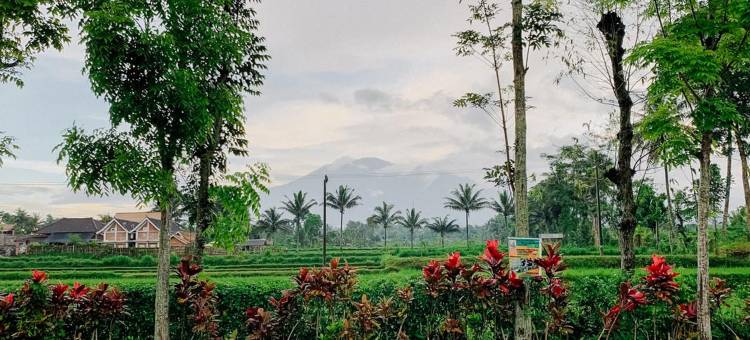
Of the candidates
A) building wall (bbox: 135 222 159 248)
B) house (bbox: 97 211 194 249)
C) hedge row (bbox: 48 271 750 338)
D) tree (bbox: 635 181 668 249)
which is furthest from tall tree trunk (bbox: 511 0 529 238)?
building wall (bbox: 135 222 159 248)

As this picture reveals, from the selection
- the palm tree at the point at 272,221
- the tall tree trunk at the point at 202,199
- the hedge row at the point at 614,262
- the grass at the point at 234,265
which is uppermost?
the tall tree trunk at the point at 202,199

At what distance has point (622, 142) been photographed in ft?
32.6

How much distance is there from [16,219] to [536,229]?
7301cm

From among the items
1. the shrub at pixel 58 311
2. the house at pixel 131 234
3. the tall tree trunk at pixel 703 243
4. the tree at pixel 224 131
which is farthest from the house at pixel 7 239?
the tall tree trunk at pixel 703 243

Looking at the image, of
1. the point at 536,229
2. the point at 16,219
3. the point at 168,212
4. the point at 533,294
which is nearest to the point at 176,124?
the point at 168,212

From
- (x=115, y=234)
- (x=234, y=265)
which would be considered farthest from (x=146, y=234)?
(x=234, y=265)

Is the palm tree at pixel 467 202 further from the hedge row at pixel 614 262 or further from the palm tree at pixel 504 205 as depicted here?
the hedge row at pixel 614 262

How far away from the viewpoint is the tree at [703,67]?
190 inches

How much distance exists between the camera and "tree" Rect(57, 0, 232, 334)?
4.85m

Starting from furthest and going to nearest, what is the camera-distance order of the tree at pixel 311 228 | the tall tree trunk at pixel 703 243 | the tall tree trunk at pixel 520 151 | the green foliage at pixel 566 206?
the tree at pixel 311 228 < the green foliage at pixel 566 206 < the tall tree trunk at pixel 520 151 < the tall tree trunk at pixel 703 243

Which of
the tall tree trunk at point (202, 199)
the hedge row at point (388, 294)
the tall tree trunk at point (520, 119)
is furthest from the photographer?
the tall tree trunk at point (202, 199)

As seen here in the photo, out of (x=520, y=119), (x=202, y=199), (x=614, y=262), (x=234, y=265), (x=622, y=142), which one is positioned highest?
(x=622, y=142)

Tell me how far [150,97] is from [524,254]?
429 centimetres

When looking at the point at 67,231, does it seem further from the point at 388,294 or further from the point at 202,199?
the point at 388,294
